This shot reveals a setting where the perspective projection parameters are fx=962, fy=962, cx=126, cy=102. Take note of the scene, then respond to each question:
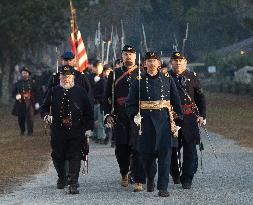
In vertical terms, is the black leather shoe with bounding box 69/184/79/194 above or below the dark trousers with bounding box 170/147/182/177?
below

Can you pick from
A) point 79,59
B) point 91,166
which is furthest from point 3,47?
point 91,166

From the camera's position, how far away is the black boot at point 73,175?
1248 centimetres

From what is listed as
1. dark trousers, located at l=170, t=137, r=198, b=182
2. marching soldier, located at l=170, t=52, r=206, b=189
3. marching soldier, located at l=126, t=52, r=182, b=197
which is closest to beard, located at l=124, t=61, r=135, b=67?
marching soldier, located at l=170, t=52, r=206, b=189

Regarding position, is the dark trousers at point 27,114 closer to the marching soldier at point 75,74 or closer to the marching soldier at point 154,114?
the marching soldier at point 75,74

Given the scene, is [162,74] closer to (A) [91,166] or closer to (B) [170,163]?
(B) [170,163]

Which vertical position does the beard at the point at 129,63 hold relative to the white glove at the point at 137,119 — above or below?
above

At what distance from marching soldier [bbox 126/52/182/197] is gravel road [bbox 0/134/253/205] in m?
0.46

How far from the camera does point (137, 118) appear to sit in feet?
40.2

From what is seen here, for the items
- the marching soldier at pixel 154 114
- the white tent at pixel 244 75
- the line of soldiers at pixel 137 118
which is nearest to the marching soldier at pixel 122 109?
the line of soldiers at pixel 137 118

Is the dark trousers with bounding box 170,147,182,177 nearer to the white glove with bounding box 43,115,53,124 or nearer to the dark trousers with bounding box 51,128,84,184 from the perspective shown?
the dark trousers with bounding box 51,128,84,184

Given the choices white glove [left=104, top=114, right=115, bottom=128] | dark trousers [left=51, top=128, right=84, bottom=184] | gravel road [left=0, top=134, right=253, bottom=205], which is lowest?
gravel road [left=0, top=134, right=253, bottom=205]

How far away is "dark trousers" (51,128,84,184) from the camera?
1280cm

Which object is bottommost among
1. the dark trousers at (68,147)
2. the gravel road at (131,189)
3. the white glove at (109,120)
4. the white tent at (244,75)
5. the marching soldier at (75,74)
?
the gravel road at (131,189)

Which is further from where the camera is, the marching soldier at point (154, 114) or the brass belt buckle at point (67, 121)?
the brass belt buckle at point (67, 121)
